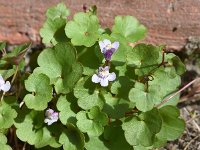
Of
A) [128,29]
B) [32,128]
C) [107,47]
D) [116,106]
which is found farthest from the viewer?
[128,29]

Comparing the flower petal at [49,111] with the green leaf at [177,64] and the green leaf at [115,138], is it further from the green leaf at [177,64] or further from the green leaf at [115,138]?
the green leaf at [177,64]

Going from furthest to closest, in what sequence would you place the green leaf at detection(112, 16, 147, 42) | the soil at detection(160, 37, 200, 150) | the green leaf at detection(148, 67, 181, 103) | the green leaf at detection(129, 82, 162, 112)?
the soil at detection(160, 37, 200, 150) < the green leaf at detection(112, 16, 147, 42) < the green leaf at detection(148, 67, 181, 103) < the green leaf at detection(129, 82, 162, 112)

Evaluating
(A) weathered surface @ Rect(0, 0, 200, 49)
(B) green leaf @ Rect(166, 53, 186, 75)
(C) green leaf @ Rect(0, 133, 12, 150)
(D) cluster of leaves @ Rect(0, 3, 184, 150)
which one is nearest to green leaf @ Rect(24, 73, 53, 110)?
(D) cluster of leaves @ Rect(0, 3, 184, 150)

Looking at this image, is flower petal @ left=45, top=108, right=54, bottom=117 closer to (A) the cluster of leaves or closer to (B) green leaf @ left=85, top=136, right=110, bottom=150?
(A) the cluster of leaves

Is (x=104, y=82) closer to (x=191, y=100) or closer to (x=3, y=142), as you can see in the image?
(x=3, y=142)

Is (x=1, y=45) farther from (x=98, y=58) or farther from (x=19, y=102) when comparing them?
(x=98, y=58)

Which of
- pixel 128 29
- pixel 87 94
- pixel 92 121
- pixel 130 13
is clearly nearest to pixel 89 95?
pixel 87 94

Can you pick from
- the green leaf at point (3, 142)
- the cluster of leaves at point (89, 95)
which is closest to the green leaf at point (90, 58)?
the cluster of leaves at point (89, 95)

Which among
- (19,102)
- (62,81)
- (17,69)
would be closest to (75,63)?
(62,81)
